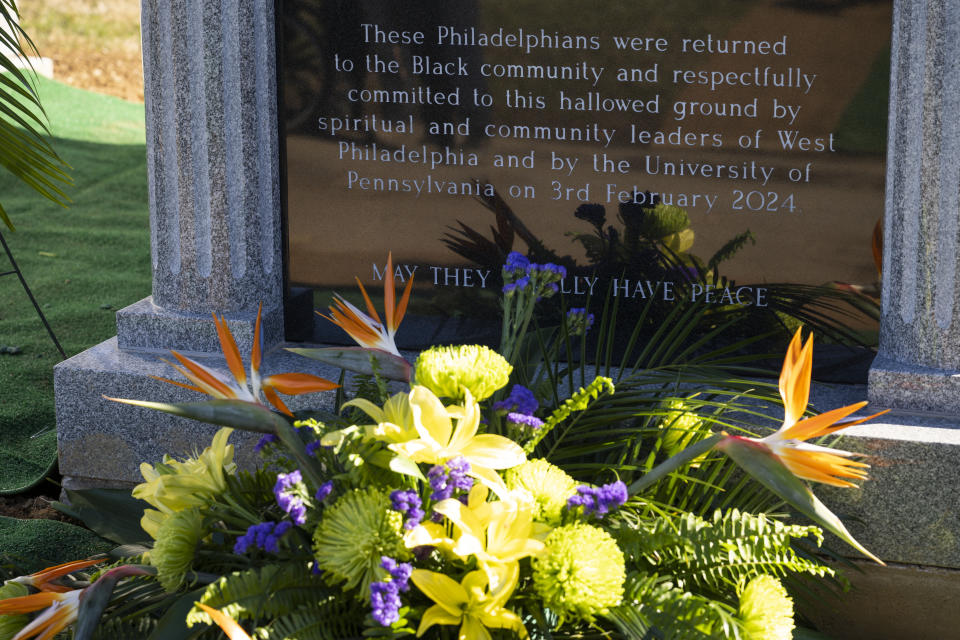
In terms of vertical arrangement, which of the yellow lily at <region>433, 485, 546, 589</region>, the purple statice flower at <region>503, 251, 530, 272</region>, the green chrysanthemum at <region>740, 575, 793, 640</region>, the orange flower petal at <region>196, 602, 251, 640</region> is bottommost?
the green chrysanthemum at <region>740, 575, 793, 640</region>

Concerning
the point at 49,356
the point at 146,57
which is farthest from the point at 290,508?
the point at 49,356

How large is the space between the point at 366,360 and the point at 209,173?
1.54 metres

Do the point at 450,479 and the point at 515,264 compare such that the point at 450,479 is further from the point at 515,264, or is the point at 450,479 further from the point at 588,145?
the point at 588,145

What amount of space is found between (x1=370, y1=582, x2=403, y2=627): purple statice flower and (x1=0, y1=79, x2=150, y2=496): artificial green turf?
2452 mm

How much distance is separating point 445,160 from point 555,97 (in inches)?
16.2

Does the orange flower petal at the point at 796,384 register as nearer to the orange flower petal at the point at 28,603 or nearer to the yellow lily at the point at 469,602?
the yellow lily at the point at 469,602

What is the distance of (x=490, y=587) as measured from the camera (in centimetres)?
182

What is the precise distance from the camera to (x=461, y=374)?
6.42 feet

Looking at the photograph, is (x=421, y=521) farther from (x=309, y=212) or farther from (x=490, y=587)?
(x=309, y=212)

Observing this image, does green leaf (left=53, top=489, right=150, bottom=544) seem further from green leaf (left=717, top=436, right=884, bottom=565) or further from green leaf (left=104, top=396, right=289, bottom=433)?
green leaf (left=717, top=436, right=884, bottom=565)

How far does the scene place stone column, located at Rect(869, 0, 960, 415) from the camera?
9.77ft

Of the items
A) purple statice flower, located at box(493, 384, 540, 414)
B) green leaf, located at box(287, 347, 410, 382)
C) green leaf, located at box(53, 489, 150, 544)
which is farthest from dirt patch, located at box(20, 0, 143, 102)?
purple statice flower, located at box(493, 384, 540, 414)

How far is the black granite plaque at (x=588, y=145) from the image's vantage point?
10.7 feet

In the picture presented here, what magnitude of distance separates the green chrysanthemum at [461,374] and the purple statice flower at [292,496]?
11.2 inches
